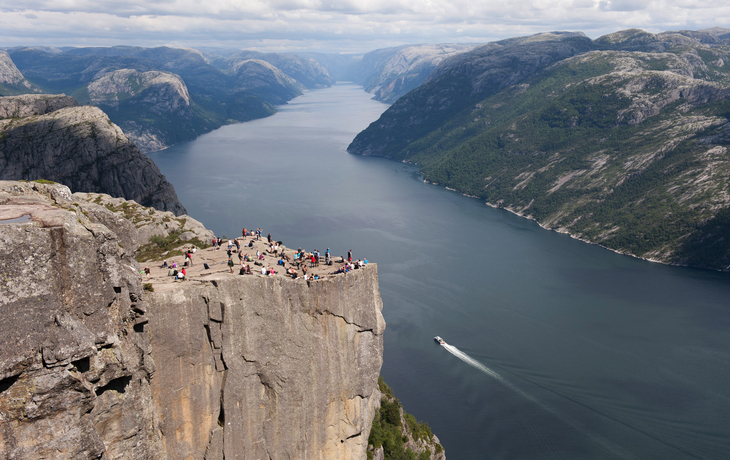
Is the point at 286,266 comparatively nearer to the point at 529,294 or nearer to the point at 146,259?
the point at 146,259

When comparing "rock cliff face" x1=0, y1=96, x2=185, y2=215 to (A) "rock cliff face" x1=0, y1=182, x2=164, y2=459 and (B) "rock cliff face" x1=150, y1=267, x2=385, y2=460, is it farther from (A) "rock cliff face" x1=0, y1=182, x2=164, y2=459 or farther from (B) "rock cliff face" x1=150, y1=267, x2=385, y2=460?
(A) "rock cliff face" x1=0, y1=182, x2=164, y2=459

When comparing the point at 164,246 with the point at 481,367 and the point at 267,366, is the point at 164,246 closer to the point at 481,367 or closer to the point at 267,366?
the point at 267,366

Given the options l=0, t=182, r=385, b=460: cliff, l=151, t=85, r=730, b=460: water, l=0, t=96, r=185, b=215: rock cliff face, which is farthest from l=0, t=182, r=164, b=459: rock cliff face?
l=0, t=96, r=185, b=215: rock cliff face

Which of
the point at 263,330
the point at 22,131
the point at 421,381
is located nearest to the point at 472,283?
the point at 421,381

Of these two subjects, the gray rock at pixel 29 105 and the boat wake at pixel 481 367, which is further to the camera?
the gray rock at pixel 29 105

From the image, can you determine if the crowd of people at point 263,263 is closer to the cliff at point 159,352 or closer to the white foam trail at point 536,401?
the cliff at point 159,352

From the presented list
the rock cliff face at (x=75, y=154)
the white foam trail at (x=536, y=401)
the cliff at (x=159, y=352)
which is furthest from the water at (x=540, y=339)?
the rock cliff face at (x=75, y=154)

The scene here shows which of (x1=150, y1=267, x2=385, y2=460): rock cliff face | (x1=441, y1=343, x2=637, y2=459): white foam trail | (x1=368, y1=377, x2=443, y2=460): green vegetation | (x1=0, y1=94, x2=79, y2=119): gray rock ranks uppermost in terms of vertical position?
(x1=0, y1=94, x2=79, y2=119): gray rock
